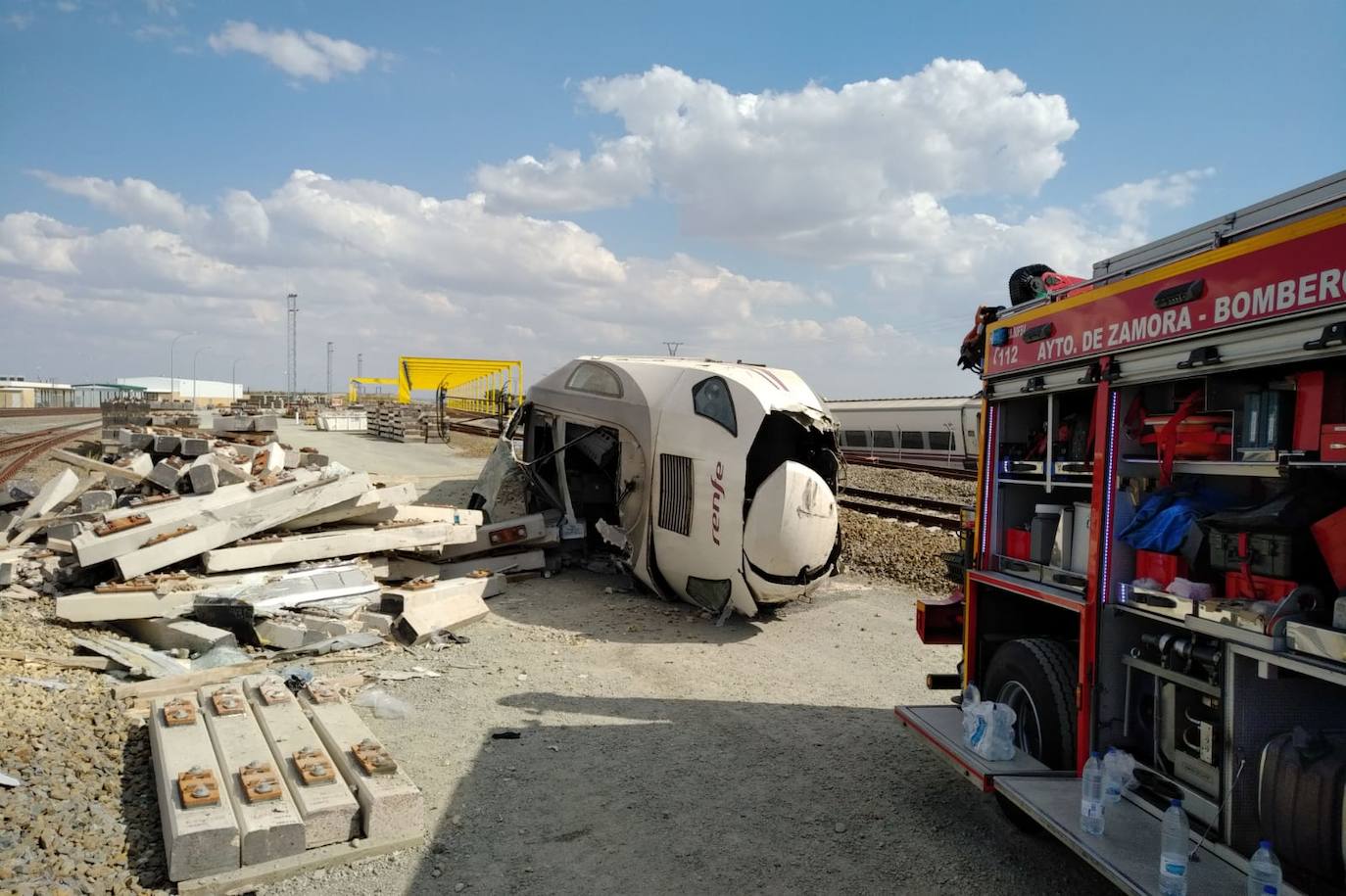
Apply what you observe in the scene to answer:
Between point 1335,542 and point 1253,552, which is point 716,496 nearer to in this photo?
point 1253,552

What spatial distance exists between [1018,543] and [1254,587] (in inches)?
64.5

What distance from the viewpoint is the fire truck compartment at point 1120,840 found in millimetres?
3221

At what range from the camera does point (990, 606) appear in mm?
5312

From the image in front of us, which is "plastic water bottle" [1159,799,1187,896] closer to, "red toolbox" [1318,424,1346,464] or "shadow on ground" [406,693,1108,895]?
"shadow on ground" [406,693,1108,895]

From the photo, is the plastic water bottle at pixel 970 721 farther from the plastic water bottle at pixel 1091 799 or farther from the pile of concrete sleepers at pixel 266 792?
the pile of concrete sleepers at pixel 266 792

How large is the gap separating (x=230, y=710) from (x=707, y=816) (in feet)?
9.52

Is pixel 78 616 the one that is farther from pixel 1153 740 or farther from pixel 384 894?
pixel 1153 740

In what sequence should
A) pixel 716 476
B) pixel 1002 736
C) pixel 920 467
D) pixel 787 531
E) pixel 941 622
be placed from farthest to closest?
pixel 920 467, pixel 716 476, pixel 787 531, pixel 941 622, pixel 1002 736

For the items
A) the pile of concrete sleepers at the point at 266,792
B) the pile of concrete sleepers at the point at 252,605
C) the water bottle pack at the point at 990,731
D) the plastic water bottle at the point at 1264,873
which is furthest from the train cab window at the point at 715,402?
the plastic water bottle at the point at 1264,873

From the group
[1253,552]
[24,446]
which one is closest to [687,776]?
[1253,552]

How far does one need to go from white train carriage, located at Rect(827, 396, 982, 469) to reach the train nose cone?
50.2 ft

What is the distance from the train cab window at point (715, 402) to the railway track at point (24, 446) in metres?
17.3

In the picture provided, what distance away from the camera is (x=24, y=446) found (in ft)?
90.9

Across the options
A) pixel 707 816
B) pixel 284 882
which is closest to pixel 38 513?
pixel 284 882
